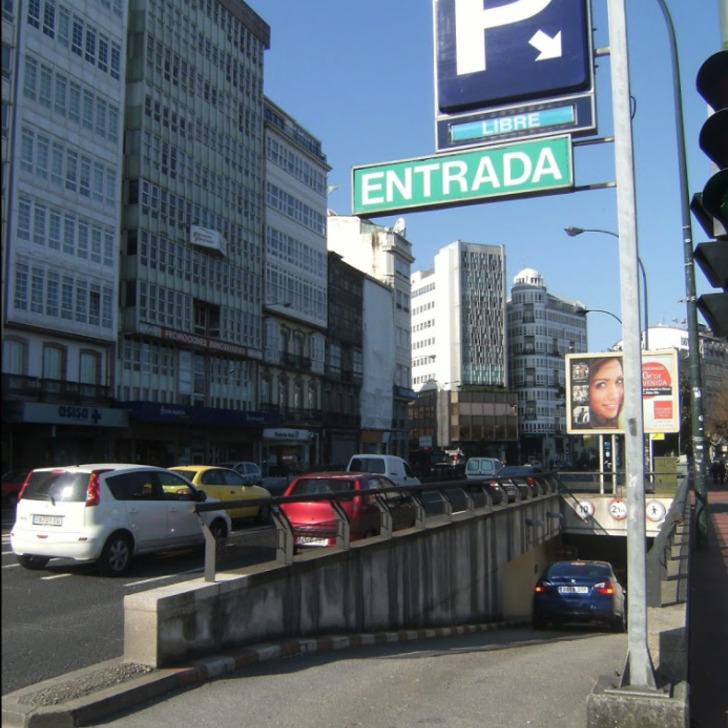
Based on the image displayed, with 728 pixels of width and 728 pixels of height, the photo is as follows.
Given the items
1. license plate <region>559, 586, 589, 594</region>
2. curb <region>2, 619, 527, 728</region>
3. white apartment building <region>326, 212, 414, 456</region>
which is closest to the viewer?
curb <region>2, 619, 527, 728</region>

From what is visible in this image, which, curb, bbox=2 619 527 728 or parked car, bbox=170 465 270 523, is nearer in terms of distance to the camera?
curb, bbox=2 619 527 728

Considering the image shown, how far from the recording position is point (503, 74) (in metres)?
6.61

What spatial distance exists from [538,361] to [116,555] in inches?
4813

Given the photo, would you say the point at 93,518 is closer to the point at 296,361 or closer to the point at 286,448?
the point at 286,448

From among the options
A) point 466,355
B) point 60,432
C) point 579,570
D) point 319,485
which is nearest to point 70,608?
point 319,485

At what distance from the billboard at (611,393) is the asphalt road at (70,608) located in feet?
68.6

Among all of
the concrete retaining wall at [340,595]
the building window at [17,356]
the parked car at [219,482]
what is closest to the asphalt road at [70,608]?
the concrete retaining wall at [340,595]

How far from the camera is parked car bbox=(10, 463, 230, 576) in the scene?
12.1 m

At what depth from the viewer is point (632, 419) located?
18.4 feet

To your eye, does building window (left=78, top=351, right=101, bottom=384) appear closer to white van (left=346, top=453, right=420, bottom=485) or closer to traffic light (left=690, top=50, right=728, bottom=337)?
white van (left=346, top=453, right=420, bottom=485)

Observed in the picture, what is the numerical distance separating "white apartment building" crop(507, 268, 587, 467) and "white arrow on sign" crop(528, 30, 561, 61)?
123 metres

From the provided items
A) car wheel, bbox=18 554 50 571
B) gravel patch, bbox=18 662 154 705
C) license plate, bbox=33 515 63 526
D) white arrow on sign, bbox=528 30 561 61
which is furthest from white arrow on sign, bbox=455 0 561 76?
car wheel, bbox=18 554 50 571

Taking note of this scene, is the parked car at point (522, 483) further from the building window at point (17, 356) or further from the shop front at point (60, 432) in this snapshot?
the building window at point (17, 356)

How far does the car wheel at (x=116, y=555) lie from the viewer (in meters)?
12.2
